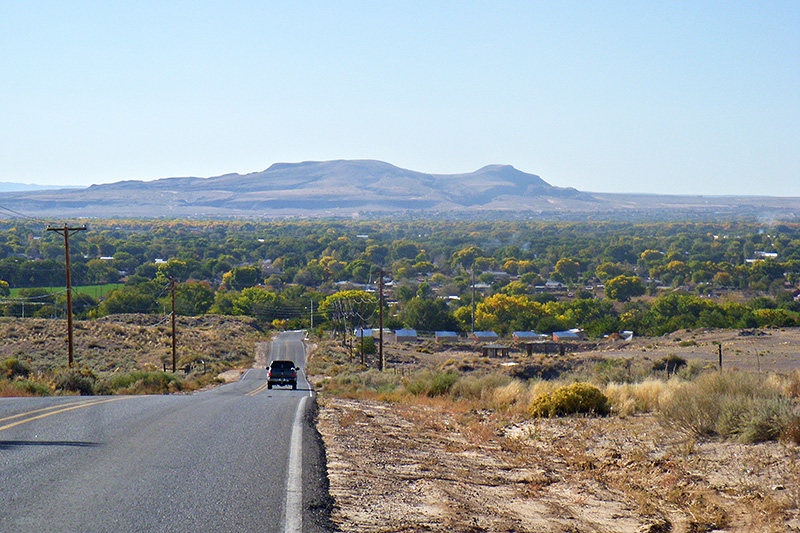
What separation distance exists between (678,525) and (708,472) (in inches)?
70.8

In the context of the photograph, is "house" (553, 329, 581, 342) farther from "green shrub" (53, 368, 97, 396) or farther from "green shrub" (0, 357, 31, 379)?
"green shrub" (53, 368, 97, 396)

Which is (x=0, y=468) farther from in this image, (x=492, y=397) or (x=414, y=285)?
(x=414, y=285)

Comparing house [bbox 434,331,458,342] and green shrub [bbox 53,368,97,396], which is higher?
green shrub [bbox 53,368,97,396]

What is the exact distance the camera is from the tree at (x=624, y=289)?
10275 centimetres

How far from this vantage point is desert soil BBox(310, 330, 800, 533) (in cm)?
684

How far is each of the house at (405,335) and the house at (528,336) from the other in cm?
1009

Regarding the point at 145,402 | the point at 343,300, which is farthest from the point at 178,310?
the point at 145,402

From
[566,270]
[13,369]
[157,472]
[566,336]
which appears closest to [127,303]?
[566,336]

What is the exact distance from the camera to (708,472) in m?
8.55

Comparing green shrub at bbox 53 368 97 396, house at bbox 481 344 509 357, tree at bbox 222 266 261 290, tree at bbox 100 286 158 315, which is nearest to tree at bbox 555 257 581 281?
tree at bbox 222 266 261 290

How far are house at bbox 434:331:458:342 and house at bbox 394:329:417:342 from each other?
225 cm

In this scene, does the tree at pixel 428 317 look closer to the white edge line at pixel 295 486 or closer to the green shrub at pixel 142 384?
the green shrub at pixel 142 384

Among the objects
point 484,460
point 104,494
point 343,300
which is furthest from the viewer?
point 343,300

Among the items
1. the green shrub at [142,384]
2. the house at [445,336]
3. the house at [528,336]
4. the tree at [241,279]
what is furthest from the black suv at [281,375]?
the tree at [241,279]
